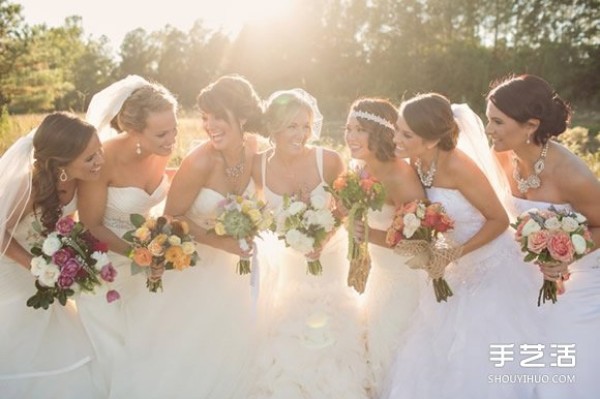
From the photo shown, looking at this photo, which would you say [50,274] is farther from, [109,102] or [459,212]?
[459,212]

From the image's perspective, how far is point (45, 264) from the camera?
449 centimetres

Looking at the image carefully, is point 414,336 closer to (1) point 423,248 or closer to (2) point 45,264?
(1) point 423,248

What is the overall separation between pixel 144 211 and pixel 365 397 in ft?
8.23

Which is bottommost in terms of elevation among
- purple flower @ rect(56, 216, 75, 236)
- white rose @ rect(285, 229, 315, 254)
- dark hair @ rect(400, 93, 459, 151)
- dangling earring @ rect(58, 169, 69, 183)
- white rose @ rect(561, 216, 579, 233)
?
white rose @ rect(285, 229, 315, 254)

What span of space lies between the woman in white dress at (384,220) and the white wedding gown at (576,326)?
988 millimetres

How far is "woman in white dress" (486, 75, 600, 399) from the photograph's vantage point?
464 cm

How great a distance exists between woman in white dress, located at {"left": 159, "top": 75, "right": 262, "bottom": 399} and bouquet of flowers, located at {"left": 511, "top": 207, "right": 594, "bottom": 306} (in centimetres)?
225

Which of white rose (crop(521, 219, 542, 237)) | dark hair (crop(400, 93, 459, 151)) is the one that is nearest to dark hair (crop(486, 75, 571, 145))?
dark hair (crop(400, 93, 459, 151))

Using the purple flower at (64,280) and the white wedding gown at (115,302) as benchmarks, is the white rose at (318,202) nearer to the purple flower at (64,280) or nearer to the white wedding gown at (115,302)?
the white wedding gown at (115,302)

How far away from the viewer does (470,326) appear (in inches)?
190

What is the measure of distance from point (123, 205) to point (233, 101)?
1.33 m

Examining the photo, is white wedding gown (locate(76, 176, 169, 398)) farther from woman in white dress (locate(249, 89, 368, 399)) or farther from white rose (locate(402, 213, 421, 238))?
white rose (locate(402, 213, 421, 238))

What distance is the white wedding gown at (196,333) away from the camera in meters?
4.96

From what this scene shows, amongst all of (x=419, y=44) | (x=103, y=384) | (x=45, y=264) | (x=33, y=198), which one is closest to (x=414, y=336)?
(x=103, y=384)
